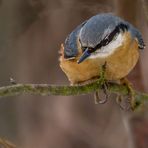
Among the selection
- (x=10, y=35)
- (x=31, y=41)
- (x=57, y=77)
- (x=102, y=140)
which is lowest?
(x=102, y=140)

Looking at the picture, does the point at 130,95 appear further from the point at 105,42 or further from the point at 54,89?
the point at 54,89

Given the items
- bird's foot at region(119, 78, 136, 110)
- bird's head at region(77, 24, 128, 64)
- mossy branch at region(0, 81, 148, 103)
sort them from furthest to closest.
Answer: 1. bird's foot at region(119, 78, 136, 110)
2. bird's head at region(77, 24, 128, 64)
3. mossy branch at region(0, 81, 148, 103)

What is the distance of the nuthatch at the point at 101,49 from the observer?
195 centimetres

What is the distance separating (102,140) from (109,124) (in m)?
0.16

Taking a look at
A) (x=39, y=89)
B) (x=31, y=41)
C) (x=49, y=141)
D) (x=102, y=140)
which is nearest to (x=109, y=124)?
→ (x=102, y=140)

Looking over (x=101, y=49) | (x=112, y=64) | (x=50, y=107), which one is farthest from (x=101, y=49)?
(x=50, y=107)

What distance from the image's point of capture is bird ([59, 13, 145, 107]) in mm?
1953

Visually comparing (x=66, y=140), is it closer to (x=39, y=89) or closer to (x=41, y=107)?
(x=41, y=107)

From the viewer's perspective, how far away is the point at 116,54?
2115mm

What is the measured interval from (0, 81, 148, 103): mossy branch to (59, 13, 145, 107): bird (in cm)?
11

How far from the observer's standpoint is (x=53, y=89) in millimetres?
1638

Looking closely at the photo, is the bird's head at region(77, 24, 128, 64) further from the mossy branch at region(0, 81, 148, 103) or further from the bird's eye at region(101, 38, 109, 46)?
the mossy branch at region(0, 81, 148, 103)

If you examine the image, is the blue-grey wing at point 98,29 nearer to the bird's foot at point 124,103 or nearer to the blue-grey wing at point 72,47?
the blue-grey wing at point 72,47

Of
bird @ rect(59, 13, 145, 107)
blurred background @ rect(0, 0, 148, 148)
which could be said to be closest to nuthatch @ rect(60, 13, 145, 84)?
bird @ rect(59, 13, 145, 107)
